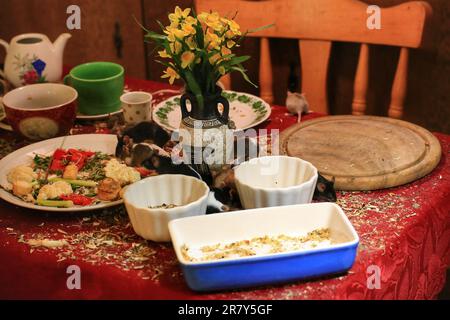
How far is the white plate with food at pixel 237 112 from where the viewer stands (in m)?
1.53

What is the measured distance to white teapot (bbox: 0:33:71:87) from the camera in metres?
1.65

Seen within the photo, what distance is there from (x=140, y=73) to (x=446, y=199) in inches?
72.9

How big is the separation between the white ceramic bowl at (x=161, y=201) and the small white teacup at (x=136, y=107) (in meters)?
0.36

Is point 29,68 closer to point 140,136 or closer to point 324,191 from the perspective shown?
point 140,136

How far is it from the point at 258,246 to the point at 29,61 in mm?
928

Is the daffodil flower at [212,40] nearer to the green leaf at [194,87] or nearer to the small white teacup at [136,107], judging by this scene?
the green leaf at [194,87]

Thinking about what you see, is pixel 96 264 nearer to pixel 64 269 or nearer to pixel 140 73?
pixel 64 269

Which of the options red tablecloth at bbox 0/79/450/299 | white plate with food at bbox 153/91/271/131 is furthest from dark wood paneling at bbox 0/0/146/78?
red tablecloth at bbox 0/79/450/299

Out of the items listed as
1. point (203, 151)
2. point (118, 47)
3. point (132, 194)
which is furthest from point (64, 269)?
point (118, 47)

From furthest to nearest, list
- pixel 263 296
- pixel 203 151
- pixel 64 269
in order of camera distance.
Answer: pixel 203 151 < pixel 64 269 < pixel 263 296

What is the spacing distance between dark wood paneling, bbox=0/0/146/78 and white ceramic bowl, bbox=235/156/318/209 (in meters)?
1.63

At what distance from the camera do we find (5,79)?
1688mm

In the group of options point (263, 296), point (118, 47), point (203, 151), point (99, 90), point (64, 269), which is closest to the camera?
point (263, 296)

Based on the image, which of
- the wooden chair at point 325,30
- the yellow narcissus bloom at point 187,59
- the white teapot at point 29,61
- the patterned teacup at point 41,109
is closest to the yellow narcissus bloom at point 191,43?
the yellow narcissus bloom at point 187,59
